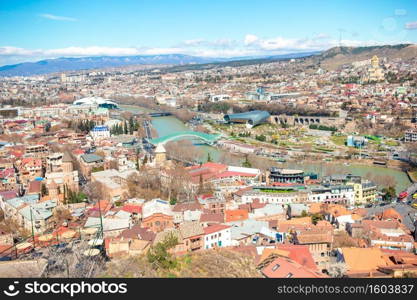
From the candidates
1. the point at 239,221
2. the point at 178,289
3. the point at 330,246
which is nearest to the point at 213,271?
the point at 178,289

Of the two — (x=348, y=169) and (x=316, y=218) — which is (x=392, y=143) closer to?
(x=348, y=169)

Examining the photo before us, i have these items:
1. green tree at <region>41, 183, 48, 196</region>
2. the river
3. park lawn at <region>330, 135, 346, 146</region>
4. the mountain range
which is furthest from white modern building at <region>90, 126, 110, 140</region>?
the mountain range

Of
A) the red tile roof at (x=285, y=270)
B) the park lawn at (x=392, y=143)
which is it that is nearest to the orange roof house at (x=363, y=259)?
the red tile roof at (x=285, y=270)

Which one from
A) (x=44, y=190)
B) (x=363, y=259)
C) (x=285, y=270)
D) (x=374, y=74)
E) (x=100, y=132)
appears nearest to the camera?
(x=285, y=270)

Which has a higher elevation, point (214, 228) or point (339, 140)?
point (214, 228)

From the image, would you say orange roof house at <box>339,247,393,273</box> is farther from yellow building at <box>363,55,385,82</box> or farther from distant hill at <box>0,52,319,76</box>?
distant hill at <box>0,52,319,76</box>

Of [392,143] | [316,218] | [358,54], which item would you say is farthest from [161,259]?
[358,54]

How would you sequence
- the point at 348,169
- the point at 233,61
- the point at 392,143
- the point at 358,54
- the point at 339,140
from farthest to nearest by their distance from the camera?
the point at 233,61, the point at 358,54, the point at 339,140, the point at 392,143, the point at 348,169

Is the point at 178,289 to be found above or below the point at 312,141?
above

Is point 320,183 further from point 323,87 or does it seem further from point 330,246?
point 323,87
